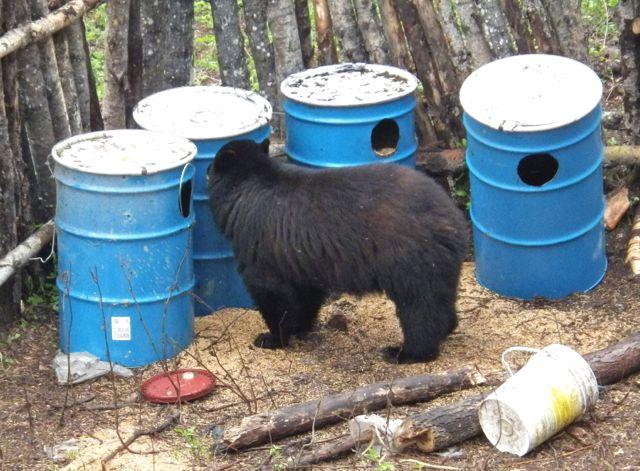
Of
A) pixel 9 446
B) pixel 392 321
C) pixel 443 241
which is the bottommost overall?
pixel 392 321

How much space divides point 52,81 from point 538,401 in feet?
11.7

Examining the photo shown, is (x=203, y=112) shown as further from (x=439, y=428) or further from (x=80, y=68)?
(x=439, y=428)

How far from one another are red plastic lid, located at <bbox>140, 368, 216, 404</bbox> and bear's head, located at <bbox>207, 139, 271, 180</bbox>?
1.12 m

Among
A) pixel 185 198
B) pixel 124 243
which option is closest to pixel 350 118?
pixel 185 198

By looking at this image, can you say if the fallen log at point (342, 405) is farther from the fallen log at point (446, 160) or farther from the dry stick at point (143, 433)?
the fallen log at point (446, 160)

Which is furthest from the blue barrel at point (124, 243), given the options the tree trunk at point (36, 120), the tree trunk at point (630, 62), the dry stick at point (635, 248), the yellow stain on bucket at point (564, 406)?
the tree trunk at point (630, 62)

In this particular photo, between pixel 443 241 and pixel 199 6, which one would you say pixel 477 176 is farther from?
pixel 199 6

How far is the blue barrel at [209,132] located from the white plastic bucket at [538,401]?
215cm

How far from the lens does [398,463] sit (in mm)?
5016

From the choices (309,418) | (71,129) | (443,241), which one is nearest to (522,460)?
(309,418)

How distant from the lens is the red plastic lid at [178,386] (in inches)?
231

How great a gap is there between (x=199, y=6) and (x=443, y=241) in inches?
261

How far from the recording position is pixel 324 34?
310 inches

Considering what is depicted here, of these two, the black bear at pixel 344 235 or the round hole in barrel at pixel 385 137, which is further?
the round hole in barrel at pixel 385 137
